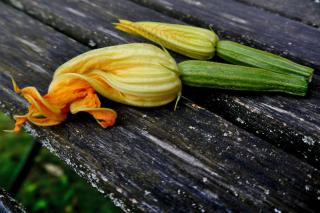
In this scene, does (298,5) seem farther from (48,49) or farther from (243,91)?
(48,49)

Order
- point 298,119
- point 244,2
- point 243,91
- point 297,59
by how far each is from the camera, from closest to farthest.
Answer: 1. point 298,119
2. point 243,91
3. point 297,59
4. point 244,2

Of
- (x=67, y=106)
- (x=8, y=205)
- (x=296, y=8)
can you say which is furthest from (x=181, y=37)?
(x=8, y=205)

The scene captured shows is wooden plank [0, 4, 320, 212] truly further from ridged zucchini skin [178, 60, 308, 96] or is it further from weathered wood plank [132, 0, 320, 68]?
weathered wood plank [132, 0, 320, 68]

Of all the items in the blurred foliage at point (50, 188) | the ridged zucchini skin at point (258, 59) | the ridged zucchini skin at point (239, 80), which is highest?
the ridged zucchini skin at point (258, 59)

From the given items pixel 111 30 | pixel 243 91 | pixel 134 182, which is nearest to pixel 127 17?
pixel 111 30

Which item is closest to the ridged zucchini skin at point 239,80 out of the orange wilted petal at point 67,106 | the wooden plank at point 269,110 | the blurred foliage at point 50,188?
the wooden plank at point 269,110

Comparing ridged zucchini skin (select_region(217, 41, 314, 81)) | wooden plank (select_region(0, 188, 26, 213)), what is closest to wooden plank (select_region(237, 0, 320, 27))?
ridged zucchini skin (select_region(217, 41, 314, 81))

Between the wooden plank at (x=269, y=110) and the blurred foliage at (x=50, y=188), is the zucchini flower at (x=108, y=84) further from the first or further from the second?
the blurred foliage at (x=50, y=188)

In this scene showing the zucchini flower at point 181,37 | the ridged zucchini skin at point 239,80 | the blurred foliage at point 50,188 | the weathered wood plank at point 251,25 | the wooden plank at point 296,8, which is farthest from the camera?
the blurred foliage at point 50,188

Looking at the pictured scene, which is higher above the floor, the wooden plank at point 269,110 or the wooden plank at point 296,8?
the wooden plank at point 296,8
